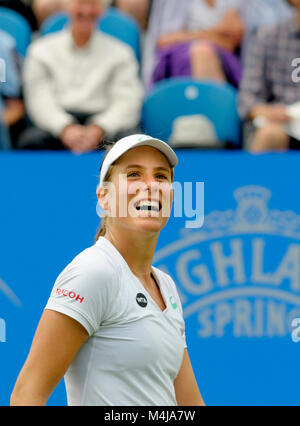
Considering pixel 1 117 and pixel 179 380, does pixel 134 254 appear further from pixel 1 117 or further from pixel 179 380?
pixel 1 117

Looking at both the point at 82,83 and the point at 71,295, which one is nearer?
the point at 71,295

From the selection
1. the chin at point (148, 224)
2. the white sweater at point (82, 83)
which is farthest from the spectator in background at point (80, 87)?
the chin at point (148, 224)

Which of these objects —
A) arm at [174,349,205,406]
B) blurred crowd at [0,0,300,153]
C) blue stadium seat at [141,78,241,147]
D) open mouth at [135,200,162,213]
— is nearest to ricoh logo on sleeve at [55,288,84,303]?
open mouth at [135,200,162,213]

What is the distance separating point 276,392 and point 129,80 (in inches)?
83.6

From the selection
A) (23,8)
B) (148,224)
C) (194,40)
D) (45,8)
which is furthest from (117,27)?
(148,224)

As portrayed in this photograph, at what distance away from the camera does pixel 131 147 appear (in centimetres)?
189

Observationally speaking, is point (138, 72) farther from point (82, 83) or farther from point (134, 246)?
point (134, 246)

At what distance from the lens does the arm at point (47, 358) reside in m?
1.68

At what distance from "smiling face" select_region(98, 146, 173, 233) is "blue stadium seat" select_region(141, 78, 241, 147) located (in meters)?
2.58

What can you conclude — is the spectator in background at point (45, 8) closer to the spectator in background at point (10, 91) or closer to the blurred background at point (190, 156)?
the blurred background at point (190, 156)

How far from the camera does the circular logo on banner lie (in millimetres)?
1832

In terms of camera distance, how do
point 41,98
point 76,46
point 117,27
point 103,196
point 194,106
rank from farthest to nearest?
point 117,27, point 76,46, point 194,106, point 41,98, point 103,196

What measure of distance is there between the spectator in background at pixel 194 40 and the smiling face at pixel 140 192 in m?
3.14

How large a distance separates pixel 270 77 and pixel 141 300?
9.73 ft
